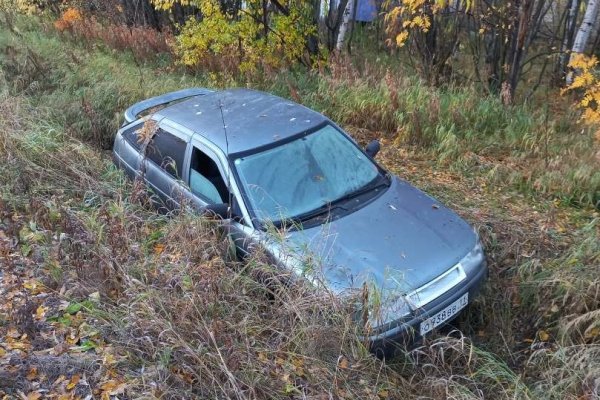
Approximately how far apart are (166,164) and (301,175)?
1.46 m

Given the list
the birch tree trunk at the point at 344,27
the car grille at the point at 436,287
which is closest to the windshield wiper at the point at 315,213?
the car grille at the point at 436,287

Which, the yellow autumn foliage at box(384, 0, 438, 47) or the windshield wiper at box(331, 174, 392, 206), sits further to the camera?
the yellow autumn foliage at box(384, 0, 438, 47)

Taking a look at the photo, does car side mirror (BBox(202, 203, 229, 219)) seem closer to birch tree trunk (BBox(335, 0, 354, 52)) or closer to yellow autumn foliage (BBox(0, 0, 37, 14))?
birch tree trunk (BBox(335, 0, 354, 52))

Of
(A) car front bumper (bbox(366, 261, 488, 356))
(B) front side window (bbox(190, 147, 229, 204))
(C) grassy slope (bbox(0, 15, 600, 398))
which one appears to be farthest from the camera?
(B) front side window (bbox(190, 147, 229, 204))

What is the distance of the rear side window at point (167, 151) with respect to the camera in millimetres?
4844

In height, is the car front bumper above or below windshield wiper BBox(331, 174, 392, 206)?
below

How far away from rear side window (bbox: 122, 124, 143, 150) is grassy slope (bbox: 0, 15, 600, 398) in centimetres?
42

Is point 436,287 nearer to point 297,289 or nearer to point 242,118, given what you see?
point 297,289

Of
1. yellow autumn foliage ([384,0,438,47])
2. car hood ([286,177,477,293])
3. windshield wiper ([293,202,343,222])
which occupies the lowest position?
car hood ([286,177,477,293])

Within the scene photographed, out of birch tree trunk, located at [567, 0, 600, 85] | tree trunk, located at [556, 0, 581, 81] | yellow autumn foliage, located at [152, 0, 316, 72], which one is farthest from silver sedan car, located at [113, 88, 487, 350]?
tree trunk, located at [556, 0, 581, 81]

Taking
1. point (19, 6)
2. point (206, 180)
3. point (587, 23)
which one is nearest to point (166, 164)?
point (206, 180)

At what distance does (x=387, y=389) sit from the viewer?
3232 mm

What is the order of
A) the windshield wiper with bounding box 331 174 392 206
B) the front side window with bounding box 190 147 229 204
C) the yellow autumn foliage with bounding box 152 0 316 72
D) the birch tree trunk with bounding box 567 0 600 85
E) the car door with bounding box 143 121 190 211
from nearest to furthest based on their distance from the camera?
the windshield wiper with bounding box 331 174 392 206
the front side window with bounding box 190 147 229 204
the car door with bounding box 143 121 190 211
the birch tree trunk with bounding box 567 0 600 85
the yellow autumn foliage with bounding box 152 0 316 72

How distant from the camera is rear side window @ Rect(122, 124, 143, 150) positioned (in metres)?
5.52
